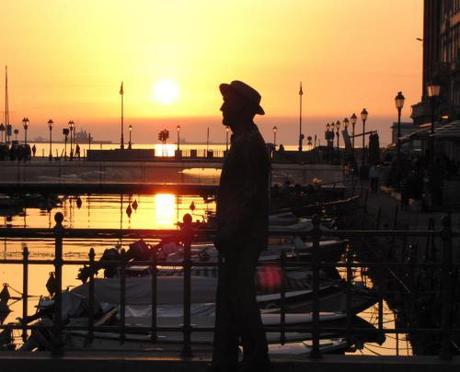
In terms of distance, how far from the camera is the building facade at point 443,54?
276 ft

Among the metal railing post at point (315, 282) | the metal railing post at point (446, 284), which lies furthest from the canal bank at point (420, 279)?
the metal railing post at point (315, 282)

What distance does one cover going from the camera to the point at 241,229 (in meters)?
9.18

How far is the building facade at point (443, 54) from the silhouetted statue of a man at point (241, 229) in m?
65.7

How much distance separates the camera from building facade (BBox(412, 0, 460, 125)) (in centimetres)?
8419

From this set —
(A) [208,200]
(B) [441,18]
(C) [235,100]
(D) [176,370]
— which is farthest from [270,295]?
(B) [441,18]

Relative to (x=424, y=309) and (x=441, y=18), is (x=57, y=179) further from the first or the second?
(x=424, y=309)

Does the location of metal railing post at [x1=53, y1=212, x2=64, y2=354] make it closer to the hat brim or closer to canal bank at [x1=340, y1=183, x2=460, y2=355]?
the hat brim

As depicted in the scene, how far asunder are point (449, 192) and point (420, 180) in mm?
4654

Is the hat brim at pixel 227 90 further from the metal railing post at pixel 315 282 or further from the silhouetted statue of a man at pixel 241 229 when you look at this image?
the metal railing post at pixel 315 282

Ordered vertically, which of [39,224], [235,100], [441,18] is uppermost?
[441,18]

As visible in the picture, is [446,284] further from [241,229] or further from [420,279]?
[420,279]

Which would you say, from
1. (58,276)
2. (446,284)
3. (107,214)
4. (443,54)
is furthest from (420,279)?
(443,54)

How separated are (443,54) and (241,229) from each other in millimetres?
91254

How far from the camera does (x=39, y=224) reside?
193 feet
